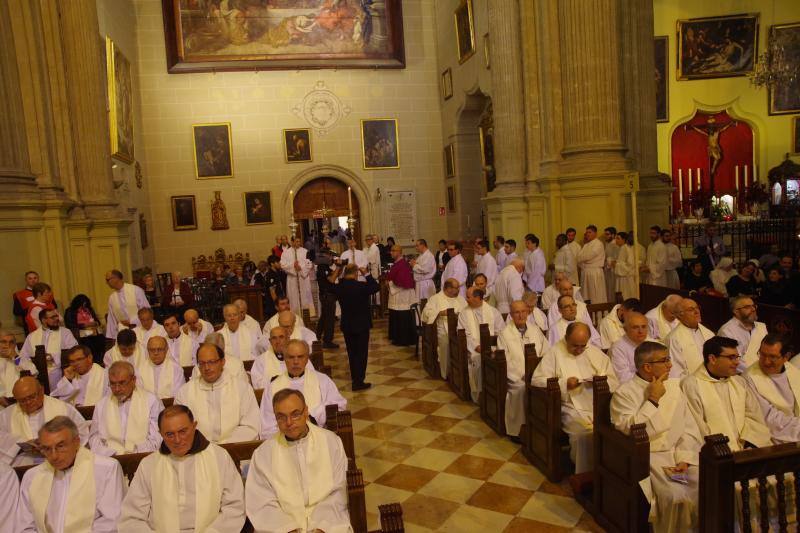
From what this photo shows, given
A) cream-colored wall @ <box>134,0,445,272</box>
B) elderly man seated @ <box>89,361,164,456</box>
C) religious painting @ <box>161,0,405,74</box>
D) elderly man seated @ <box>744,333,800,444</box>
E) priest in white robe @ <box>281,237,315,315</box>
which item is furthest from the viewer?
cream-colored wall @ <box>134,0,445,272</box>

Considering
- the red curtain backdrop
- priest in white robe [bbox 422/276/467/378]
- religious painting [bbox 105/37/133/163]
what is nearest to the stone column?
priest in white robe [bbox 422/276/467/378]

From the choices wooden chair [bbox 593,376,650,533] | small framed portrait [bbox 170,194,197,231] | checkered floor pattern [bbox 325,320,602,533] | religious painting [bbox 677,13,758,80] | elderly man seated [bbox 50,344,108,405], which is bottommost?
checkered floor pattern [bbox 325,320,602,533]

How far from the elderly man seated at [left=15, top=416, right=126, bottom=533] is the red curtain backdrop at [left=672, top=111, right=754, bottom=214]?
19441mm

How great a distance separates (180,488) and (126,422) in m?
1.65

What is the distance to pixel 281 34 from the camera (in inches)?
702

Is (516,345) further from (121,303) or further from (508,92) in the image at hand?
(508,92)

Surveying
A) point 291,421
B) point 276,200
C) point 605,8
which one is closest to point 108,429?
point 291,421

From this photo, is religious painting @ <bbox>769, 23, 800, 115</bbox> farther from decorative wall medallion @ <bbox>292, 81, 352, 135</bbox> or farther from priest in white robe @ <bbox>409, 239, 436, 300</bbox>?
priest in white robe @ <bbox>409, 239, 436, 300</bbox>

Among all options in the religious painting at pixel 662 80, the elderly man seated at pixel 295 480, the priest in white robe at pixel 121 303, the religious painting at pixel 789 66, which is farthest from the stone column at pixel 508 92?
the religious painting at pixel 789 66

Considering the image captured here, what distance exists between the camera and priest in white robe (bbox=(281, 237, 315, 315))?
12123 mm

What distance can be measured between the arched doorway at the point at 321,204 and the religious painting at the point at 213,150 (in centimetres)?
242

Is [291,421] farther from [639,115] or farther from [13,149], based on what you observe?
[639,115]

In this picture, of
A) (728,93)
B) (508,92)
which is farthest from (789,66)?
(508,92)

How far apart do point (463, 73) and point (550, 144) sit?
7033 millimetres
